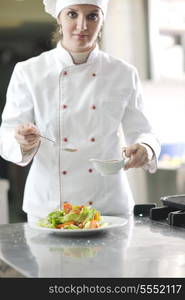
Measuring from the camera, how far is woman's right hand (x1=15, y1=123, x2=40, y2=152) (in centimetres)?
200

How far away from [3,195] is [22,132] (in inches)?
100

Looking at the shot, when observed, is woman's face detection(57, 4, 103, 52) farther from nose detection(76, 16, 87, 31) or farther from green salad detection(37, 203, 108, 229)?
green salad detection(37, 203, 108, 229)

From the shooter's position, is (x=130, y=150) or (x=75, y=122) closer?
(x=130, y=150)

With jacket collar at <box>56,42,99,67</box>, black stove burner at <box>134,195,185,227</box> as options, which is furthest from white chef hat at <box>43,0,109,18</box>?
black stove burner at <box>134,195,185,227</box>

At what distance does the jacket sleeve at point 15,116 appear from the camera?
7.30 feet

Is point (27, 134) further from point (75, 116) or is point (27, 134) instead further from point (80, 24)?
point (80, 24)

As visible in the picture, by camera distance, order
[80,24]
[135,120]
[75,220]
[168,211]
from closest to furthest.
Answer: [75,220] → [168,211] → [80,24] → [135,120]

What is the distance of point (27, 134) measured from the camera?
6.62 ft

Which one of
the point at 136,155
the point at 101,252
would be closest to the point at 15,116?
the point at 136,155

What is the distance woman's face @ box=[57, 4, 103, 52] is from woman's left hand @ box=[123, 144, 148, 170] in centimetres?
50

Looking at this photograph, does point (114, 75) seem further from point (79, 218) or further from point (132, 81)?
point (79, 218)

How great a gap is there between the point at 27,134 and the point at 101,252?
0.62m

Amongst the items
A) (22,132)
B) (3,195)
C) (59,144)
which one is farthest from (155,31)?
(22,132)

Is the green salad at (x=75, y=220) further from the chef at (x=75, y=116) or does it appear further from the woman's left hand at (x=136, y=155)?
the chef at (x=75, y=116)
